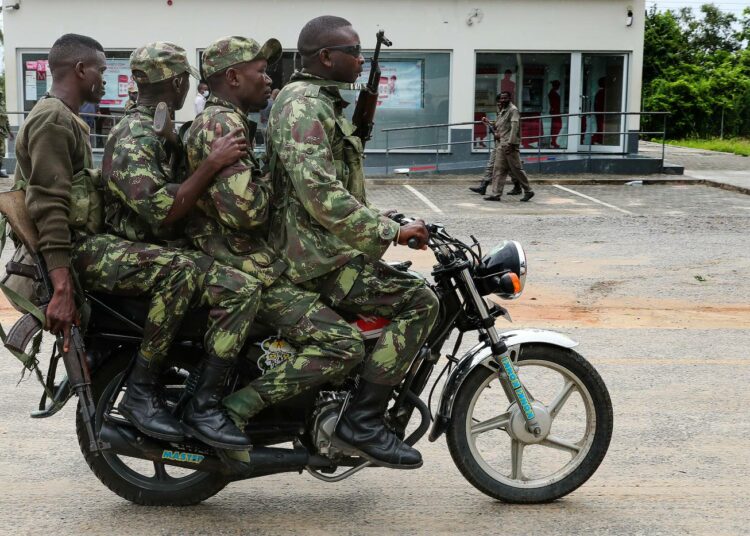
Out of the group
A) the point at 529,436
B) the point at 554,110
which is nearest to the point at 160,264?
the point at 529,436

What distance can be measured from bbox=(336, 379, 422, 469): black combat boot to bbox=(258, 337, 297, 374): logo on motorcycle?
320mm

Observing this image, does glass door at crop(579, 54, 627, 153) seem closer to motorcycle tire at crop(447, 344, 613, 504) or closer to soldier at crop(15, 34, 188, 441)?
motorcycle tire at crop(447, 344, 613, 504)

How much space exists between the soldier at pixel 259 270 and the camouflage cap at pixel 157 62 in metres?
0.16

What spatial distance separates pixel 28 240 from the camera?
4066 mm

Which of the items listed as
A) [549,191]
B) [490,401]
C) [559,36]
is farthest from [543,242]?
[559,36]

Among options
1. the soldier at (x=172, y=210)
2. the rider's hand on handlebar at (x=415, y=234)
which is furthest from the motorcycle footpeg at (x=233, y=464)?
the rider's hand on handlebar at (x=415, y=234)

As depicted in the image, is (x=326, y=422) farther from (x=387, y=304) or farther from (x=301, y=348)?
(x=387, y=304)

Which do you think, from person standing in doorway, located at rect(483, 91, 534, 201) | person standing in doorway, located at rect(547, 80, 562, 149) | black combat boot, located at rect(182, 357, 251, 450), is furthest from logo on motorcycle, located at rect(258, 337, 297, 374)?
person standing in doorway, located at rect(547, 80, 562, 149)

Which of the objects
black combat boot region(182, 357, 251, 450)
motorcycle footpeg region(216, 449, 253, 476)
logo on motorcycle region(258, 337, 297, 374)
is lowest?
motorcycle footpeg region(216, 449, 253, 476)

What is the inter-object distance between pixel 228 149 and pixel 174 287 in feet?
1.85

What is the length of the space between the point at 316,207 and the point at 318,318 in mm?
448

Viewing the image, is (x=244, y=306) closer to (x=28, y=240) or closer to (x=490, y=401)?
(x=28, y=240)

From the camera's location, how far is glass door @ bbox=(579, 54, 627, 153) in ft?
79.4

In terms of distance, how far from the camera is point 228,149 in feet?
13.1
